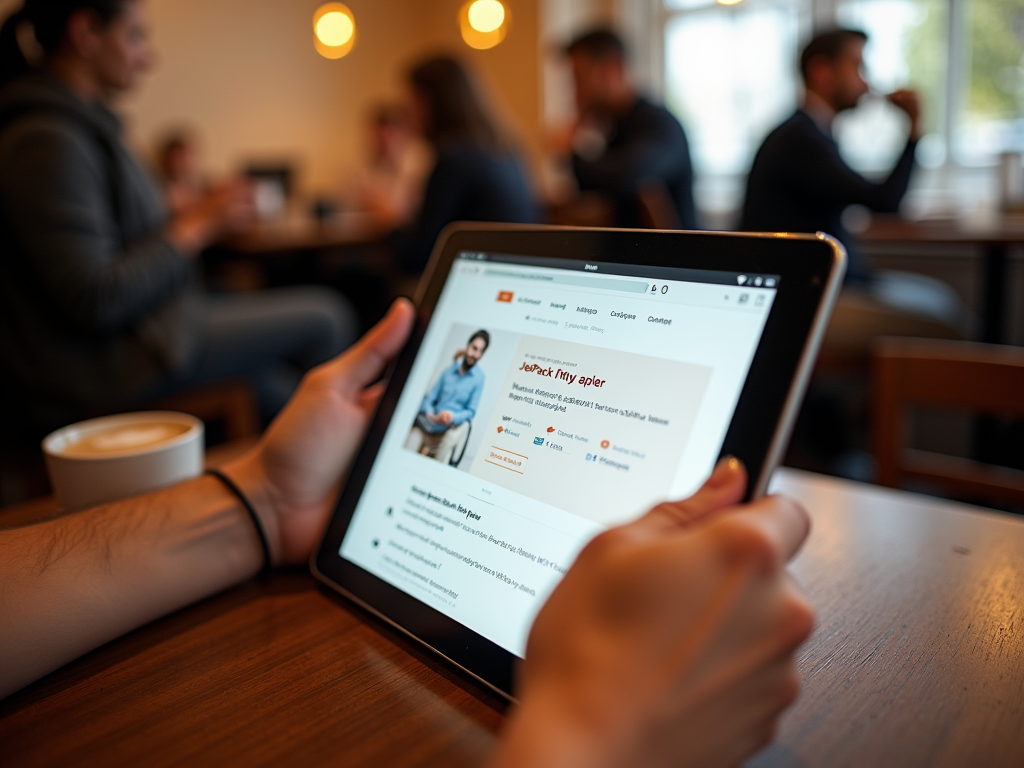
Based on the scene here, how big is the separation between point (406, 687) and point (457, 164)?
6.75 ft

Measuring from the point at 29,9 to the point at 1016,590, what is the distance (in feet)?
5.49

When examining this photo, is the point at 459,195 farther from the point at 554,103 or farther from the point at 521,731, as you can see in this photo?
the point at 554,103

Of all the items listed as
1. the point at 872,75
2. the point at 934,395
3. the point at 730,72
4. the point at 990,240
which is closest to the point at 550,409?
the point at 934,395

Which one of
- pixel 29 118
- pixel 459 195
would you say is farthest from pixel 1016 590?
pixel 459 195

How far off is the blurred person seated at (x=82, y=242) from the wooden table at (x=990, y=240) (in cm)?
189

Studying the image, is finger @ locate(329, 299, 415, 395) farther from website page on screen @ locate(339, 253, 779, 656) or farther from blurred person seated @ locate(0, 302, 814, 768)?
blurred person seated @ locate(0, 302, 814, 768)

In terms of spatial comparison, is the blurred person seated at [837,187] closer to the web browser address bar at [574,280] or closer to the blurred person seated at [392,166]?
the web browser address bar at [574,280]

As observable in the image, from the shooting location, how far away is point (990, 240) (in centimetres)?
191

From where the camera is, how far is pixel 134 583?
1.69 feet

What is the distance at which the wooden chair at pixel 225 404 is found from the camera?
1.58 metres

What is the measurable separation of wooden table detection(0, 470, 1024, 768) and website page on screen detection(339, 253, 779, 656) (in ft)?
0.18

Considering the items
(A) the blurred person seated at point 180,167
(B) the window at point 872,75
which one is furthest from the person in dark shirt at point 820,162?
(A) the blurred person seated at point 180,167

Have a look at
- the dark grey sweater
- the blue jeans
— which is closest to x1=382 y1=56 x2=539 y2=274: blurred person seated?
the blue jeans

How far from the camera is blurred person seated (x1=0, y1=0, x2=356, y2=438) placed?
51.1 inches
